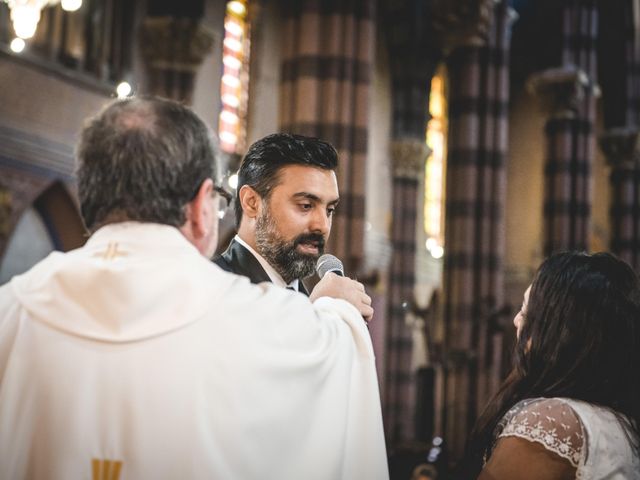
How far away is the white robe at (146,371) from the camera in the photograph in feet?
4.95

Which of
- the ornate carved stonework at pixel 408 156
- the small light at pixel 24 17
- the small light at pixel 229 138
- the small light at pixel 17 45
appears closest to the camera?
the small light at pixel 24 17

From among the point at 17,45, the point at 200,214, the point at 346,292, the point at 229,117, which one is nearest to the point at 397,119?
the point at 229,117

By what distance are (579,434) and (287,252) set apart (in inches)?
39.4

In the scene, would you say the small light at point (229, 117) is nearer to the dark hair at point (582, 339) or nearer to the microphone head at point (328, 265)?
the microphone head at point (328, 265)

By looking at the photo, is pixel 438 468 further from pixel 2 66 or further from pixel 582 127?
pixel 582 127

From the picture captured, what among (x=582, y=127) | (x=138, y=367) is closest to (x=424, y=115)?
(x=582, y=127)

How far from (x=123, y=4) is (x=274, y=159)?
11.6 meters

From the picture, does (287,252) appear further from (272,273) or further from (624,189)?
(624,189)

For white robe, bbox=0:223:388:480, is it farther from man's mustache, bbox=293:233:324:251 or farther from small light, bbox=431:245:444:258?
small light, bbox=431:245:444:258

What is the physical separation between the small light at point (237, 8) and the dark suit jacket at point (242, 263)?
13756mm

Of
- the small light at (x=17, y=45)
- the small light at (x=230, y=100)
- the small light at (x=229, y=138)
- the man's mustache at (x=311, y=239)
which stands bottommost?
the man's mustache at (x=311, y=239)

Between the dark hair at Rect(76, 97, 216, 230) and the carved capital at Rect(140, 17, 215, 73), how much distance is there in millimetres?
12141

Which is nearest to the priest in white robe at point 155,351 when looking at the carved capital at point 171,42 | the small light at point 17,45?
the small light at point 17,45

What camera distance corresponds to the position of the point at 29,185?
11.9 m
